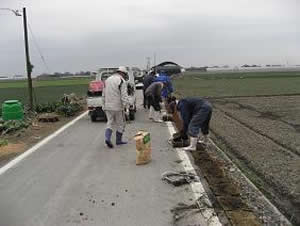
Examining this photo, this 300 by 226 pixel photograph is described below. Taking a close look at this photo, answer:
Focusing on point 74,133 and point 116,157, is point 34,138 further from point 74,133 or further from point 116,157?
point 116,157

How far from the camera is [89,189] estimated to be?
23.9 feet

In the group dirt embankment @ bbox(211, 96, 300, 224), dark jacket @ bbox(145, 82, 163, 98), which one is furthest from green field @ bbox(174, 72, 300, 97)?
dark jacket @ bbox(145, 82, 163, 98)

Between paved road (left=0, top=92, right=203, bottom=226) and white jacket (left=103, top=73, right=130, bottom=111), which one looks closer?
paved road (left=0, top=92, right=203, bottom=226)

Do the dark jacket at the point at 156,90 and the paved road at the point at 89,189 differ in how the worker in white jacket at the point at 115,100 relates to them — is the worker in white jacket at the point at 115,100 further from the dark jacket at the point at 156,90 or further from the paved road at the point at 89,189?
the dark jacket at the point at 156,90

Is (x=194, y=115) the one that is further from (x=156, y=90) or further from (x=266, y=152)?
(x=156, y=90)

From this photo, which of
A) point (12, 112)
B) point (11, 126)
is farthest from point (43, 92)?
point (11, 126)

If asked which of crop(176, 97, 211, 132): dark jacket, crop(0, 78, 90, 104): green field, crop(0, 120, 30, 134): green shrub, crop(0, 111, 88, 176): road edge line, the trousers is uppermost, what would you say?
crop(176, 97, 211, 132): dark jacket

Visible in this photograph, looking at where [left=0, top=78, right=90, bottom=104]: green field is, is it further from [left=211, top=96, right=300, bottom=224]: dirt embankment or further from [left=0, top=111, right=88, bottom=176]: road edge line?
[left=211, top=96, right=300, bottom=224]: dirt embankment

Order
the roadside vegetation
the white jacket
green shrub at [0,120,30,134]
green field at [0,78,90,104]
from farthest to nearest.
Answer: green field at [0,78,90,104]
green shrub at [0,120,30,134]
the white jacket
the roadside vegetation

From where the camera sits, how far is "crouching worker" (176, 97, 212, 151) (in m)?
10.4

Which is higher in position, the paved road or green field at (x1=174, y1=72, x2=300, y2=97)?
the paved road

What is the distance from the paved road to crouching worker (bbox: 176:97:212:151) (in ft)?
1.99

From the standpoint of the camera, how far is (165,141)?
12.3 meters

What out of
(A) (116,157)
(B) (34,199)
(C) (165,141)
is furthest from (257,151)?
(B) (34,199)
